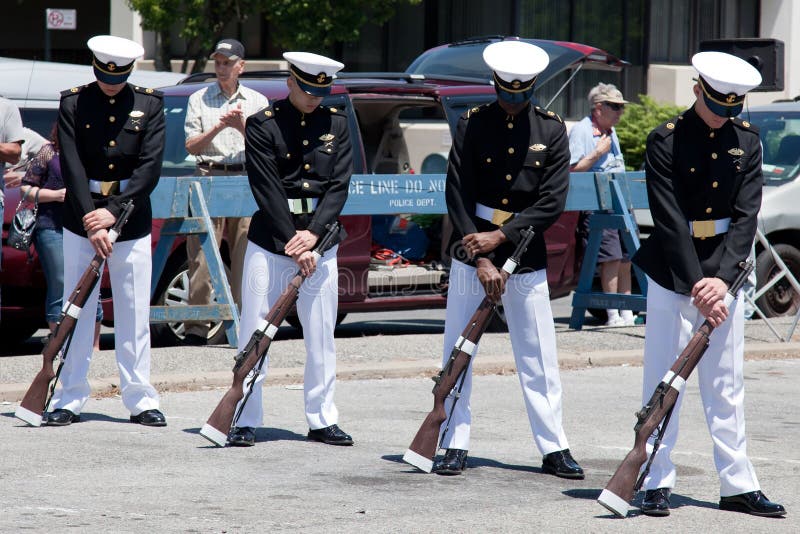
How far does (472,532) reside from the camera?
5.73 meters

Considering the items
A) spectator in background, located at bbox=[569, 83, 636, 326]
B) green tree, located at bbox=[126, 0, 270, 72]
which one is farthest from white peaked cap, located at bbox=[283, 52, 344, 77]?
green tree, located at bbox=[126, 0, 270, 72]

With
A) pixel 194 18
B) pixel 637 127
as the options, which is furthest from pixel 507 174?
pixel 194 18

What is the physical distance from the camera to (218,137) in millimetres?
10586

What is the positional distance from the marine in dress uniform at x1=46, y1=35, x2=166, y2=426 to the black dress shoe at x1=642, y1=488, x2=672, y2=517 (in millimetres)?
2949

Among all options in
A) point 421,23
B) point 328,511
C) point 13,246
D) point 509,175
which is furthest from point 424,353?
point 421,23

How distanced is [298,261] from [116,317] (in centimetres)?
131

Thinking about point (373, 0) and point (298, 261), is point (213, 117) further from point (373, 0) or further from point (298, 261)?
point (373, 0)

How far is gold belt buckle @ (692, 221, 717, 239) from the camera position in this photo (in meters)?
6.30

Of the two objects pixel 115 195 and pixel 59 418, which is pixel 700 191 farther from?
pixel 59 418

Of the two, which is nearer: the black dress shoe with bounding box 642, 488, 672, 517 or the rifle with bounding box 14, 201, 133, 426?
the black dress shoe with bounding box 642, 488, 672, 517

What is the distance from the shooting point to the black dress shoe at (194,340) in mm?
10923

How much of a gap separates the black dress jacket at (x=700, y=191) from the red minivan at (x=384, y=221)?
4808 mm

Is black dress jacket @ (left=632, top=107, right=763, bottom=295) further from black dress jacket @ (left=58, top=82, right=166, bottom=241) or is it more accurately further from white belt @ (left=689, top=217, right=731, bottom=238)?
black dress jacket @ (left=58, top=82, right=166, bottom=241)

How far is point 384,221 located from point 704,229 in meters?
6.15
